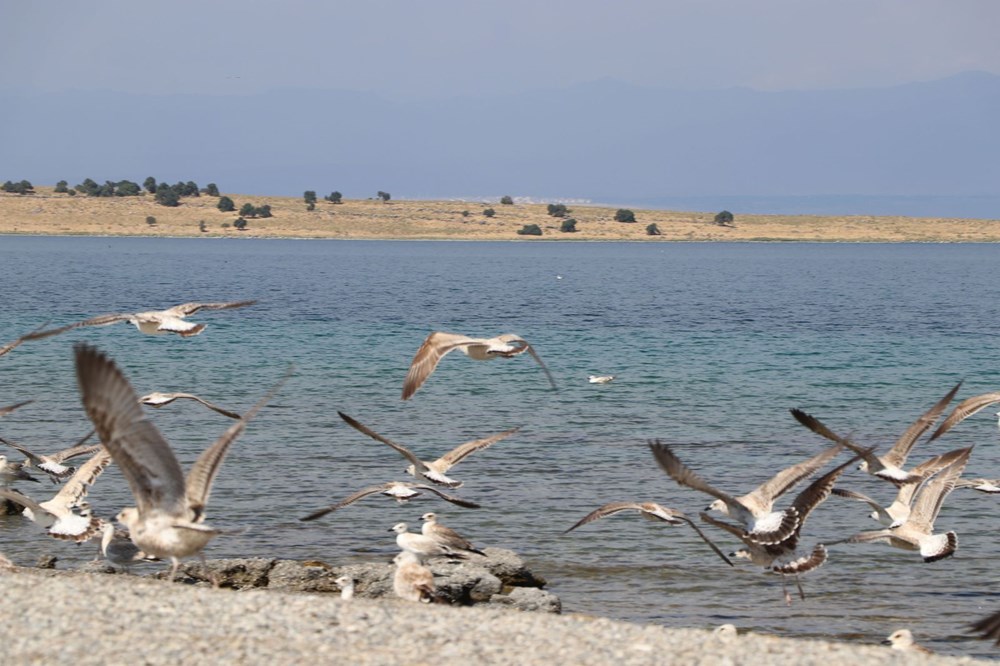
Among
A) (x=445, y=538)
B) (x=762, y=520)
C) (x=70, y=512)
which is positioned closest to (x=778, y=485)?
(x=762, y=520)

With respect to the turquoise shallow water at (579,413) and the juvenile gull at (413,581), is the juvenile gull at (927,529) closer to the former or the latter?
the turquoise shallow water at (579,413)

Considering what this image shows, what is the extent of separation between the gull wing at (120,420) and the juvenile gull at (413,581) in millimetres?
2836

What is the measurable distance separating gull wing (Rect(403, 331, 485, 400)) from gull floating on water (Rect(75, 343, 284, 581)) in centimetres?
524

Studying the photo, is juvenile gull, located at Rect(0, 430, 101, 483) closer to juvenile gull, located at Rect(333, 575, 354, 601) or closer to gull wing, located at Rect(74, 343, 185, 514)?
juvenile gull, located at Rect(333, 575, 354, 601)

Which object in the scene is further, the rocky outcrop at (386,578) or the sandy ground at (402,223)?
the sandy ground at (402,223)

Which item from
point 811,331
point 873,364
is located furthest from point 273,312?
point 873,364

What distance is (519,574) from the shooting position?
1497cm

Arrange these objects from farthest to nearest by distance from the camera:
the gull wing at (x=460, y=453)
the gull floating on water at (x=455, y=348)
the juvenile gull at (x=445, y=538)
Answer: the gull floating on water at (x=455, y=348) < the gull wing at (x=460, y=453) < the juvenile gull at (x=445, y=538)

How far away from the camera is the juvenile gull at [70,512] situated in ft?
51.0

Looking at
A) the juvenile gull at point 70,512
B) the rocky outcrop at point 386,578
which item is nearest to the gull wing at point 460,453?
the rocky outcrop at point 386,578

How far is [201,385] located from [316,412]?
556 cm

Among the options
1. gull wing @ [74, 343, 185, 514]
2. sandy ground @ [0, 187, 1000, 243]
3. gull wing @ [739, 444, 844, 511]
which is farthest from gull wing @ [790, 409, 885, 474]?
sandy ground @ [0, 187, 1000, 243]

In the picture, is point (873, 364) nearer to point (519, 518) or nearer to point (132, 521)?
point (519, 518)

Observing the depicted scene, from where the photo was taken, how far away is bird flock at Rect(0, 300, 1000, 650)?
10625mm
